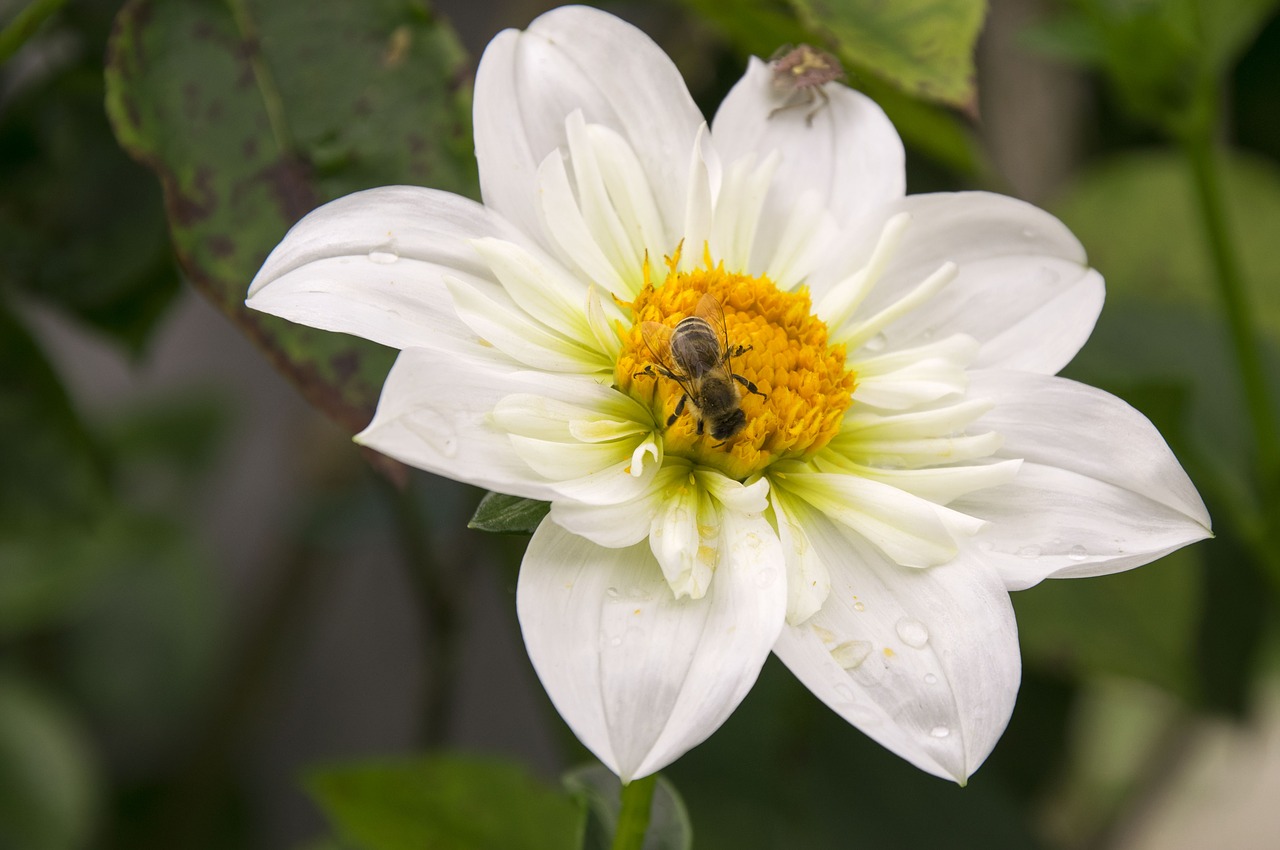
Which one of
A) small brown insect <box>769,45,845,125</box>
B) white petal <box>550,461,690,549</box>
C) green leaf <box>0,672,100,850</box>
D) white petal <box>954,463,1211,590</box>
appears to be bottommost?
green leaf <box>0,672,100,850</box>

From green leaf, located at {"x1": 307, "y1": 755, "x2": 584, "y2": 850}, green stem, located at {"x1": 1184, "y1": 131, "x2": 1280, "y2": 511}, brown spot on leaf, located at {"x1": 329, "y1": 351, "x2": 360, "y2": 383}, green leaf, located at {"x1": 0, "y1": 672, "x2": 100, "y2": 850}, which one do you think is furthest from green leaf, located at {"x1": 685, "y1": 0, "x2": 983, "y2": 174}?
green leaf, located at {"x1": 0, "y1": 672, "x2": 100, "y2": 850}

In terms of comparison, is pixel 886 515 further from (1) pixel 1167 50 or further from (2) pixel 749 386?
(1) pixel 1167 50

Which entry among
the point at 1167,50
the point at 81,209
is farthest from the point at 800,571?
the point at 81,209

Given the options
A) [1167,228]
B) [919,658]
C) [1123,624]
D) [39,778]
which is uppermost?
[919,658]

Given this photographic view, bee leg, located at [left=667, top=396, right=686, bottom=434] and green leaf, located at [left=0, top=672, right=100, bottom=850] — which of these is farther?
green leaf, located at [left=0, top=672, right=100, bottom=850]

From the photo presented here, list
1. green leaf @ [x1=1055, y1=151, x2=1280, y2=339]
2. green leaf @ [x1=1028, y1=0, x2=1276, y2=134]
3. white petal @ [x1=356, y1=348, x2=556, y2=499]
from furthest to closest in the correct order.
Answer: green leaf @ [x1=1055, y1=151, x2=1280, y2=339]
green leaf @ [x1=1028, y1=0, x2=1276, y2=134]
white petal @ [x1=356, y1=348, x2=556, y2=499]

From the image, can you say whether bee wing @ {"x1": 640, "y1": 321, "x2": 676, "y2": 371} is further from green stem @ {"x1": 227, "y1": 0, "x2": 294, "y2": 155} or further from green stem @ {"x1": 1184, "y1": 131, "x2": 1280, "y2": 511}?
green stem @ {"x1": 1184, "y1": 131, "x2": 1280, "y2": 511}
